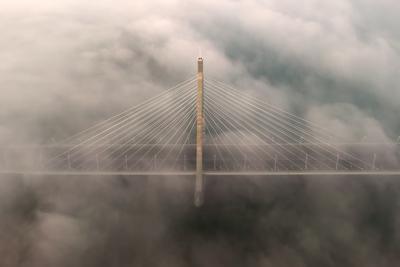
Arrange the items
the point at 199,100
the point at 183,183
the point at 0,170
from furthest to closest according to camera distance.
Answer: the point at 183,183 < the point at 0,170 < the point at 199,100

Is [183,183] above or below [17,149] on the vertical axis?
below

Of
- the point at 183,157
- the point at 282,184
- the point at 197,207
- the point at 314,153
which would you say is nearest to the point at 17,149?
the point at 183,157

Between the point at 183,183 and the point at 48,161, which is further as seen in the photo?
the point at 183,183

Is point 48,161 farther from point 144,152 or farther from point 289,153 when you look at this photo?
point 289,153

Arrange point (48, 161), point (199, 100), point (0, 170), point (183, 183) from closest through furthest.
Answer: point (199, 100) < point (0, 170) < point (48, 161) < point (183, 183)

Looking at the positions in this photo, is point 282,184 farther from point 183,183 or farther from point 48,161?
point 48,161

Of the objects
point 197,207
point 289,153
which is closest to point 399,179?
point 289,153

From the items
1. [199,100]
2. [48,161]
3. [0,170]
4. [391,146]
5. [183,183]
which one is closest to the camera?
[199,100]

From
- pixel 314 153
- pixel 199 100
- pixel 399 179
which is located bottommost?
pixel 399 179

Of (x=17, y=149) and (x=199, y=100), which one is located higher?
(x=199, y=100)
